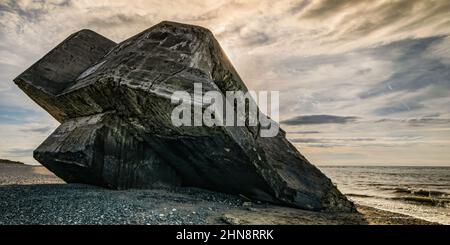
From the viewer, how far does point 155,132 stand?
7.57m

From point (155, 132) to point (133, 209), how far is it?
2.29 meters

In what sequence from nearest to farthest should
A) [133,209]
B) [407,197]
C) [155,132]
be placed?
1. [133,209]
2. [155,132]
3. [407,197]

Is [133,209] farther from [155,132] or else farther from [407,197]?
[407,197]

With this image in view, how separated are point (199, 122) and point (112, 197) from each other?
238 cm

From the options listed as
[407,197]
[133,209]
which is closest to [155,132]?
[133,209]

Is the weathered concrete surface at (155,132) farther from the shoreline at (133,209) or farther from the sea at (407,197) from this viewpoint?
the sea at (407,197)

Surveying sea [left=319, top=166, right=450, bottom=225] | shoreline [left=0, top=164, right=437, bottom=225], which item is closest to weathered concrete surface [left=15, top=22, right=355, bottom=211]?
shoreline [left=0, top=164, right=437, bottom=225]

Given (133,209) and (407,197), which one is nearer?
(133,209)

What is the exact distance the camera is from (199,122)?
659cm

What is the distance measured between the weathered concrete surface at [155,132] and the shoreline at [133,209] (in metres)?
0.60

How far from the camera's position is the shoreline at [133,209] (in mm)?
5152

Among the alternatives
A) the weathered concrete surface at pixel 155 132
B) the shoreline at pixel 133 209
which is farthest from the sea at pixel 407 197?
the shoreline at pixel 133 209

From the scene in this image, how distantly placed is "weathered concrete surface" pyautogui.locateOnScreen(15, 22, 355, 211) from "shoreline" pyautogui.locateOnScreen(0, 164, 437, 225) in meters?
0.60
